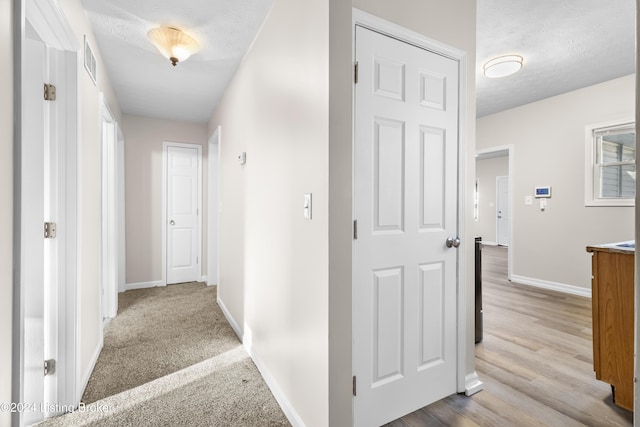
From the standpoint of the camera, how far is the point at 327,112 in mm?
1338

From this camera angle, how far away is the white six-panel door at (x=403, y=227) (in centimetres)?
148

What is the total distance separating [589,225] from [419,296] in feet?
11.8

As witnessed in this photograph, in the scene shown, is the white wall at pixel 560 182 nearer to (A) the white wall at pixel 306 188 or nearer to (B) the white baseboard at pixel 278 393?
(A) the white wall at pixel 306 188

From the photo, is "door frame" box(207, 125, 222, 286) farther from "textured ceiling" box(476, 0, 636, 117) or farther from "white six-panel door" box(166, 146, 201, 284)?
"textured ceiling" box(476, 0, 636, 117)

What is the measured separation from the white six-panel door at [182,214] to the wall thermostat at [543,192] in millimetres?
5122

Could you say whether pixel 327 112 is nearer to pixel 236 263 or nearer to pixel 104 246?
pixel 236 263

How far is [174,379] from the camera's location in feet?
6.72

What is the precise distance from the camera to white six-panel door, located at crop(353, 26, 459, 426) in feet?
4.86

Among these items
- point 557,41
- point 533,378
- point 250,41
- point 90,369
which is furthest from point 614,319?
point 90,369

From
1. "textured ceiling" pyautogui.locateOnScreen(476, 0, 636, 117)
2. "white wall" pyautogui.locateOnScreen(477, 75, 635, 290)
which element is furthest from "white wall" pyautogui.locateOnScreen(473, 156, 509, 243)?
"textured ceiling" pyautogui.locateOnScreen(476, 0, 636, 117)

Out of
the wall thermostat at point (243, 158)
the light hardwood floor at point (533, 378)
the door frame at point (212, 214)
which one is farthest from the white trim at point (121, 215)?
the light hardwood floor at point (533, 378)

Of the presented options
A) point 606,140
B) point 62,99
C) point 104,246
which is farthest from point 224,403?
point 606,140

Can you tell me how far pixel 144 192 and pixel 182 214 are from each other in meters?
0.61

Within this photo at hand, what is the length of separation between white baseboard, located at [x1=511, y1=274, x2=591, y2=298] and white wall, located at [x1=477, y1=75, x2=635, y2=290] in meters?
0.03
